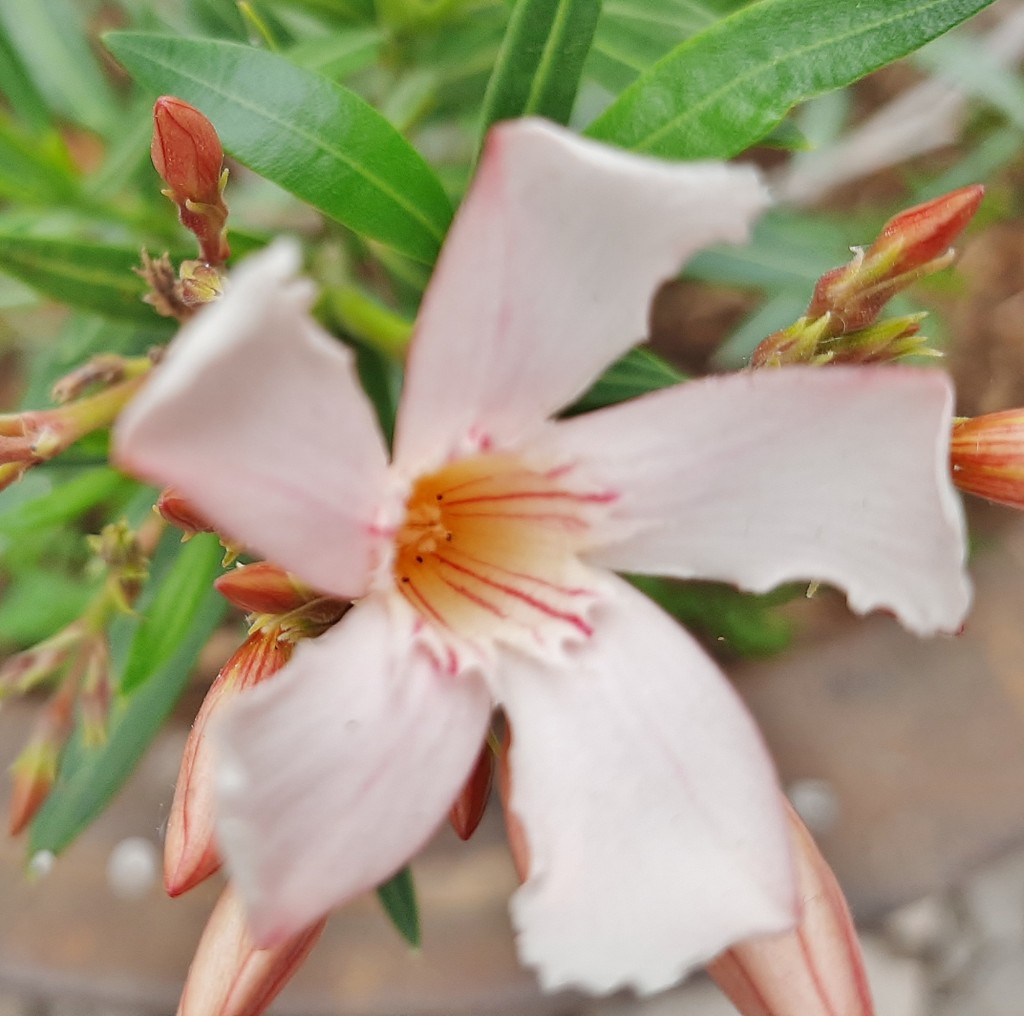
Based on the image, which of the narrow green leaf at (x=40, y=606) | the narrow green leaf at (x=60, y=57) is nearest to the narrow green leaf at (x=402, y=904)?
the narrow green leaf at (x=40, y=606)

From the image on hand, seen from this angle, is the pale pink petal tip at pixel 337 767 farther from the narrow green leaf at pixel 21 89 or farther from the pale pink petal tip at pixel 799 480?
the narrow green leaf at pixel 21 89

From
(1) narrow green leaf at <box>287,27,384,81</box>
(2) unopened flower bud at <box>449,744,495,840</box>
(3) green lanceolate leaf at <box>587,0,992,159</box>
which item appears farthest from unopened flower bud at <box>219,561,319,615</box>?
(1) narrow green leaf at <box>287,27,384,81</box>

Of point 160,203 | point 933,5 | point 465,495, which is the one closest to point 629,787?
point 465,495

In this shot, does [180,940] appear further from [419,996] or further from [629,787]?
[629,787]

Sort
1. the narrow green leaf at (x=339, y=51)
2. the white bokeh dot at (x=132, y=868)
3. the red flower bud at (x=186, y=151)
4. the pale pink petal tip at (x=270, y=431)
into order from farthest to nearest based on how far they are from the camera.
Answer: the white bokeh dot at (x=132, y=868)
the narrow green leaf at (x=339, y=51)
the red flower bud at (x=186, y=151)
the pale pink petal tip at (x=270, y=431)

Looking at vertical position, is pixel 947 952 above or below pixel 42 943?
below
